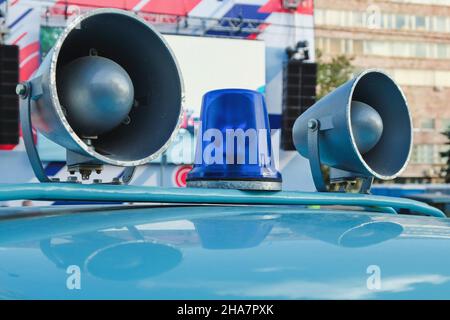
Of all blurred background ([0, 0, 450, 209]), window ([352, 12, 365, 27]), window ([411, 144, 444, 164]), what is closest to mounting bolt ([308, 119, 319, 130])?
blurred background ([0, 0, 450, 209])

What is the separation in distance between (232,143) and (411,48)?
32.1 metres

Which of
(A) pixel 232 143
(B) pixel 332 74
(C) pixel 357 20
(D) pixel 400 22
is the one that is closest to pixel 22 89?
(A) pixel 232 143

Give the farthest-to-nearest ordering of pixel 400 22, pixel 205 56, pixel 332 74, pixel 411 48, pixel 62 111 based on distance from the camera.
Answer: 1. pixel 411 48
2. pixel 400 22
3. pixel 332 74
4. pixel 205 56
5. pixel 62 111

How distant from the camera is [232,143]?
1315 mm

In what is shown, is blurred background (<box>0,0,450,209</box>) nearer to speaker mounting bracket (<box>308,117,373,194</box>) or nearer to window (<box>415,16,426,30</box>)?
speaker mounting bracket (<box>308,117,373,194</box>)

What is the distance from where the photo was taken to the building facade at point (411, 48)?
30.3 metres

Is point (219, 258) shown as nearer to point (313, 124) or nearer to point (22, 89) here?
point (22, 89)

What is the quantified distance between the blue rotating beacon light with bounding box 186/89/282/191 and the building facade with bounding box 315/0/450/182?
2935 centimetres

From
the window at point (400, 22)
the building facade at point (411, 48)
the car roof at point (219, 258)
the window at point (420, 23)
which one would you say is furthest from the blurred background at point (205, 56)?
the window at point (420, 23)

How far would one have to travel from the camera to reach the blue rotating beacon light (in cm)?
125

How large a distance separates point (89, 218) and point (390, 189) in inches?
512

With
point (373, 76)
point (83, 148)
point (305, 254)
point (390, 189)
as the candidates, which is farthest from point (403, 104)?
point (390, 189)

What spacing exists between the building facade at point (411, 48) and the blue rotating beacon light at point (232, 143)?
96.3 ft

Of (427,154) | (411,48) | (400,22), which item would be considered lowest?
(427,154)
